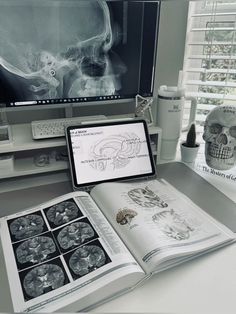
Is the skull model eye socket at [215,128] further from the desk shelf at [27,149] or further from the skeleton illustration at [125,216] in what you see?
the skeleton illustration at [125,216]

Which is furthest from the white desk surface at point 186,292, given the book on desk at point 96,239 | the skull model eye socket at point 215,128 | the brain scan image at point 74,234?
the skull model eye socket at point 215,128

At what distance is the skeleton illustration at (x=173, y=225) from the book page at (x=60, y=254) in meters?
0.10

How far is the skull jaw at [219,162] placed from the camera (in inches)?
35.5

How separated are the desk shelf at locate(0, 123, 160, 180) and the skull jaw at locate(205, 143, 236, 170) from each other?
0.17 meters

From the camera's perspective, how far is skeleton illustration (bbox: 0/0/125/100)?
0.78 m

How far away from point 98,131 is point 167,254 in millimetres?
431

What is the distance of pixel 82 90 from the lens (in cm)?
91

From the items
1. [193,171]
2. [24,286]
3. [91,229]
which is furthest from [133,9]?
[24,286]

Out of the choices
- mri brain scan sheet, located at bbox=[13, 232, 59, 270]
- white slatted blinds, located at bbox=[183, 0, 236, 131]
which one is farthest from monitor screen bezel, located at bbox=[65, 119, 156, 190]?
white slatted blinds, located at bbox=[183, 0, 236, 131]

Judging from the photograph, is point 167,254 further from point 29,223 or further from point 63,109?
point 63,109

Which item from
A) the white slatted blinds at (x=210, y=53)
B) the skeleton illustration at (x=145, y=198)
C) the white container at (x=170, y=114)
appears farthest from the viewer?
the white slatted blinds at (x=210, y=53)

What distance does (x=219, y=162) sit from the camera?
0.91m

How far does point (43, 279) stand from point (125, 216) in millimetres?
222

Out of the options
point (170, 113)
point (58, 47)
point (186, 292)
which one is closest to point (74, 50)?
point (58, 47)
